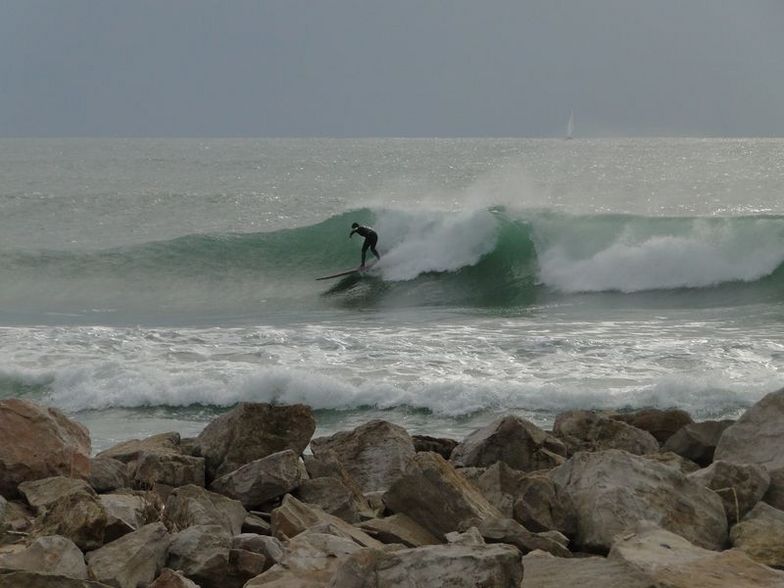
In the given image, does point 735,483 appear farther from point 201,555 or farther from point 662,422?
point 201,555

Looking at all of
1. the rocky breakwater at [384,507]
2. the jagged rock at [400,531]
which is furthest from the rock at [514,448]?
the jagged rock at [400,531]

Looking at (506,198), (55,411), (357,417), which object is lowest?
(357,417)

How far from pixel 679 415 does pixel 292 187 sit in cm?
4168

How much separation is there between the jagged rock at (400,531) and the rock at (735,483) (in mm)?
1071

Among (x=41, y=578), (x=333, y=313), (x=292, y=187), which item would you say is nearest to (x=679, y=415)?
(x=41, y=578)

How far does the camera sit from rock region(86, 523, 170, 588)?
3.62 metres

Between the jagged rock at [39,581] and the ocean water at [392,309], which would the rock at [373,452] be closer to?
the jagged rock at [39,581]

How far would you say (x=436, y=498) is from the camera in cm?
426

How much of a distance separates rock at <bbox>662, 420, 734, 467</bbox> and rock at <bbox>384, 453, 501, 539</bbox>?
170 cm

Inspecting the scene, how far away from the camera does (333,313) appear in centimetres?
1625

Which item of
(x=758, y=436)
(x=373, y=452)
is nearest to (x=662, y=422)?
(x=758, y=436)

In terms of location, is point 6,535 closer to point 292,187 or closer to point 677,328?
point 677,328

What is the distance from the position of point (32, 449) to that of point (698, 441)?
128 inches

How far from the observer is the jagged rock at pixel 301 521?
4098 mm
